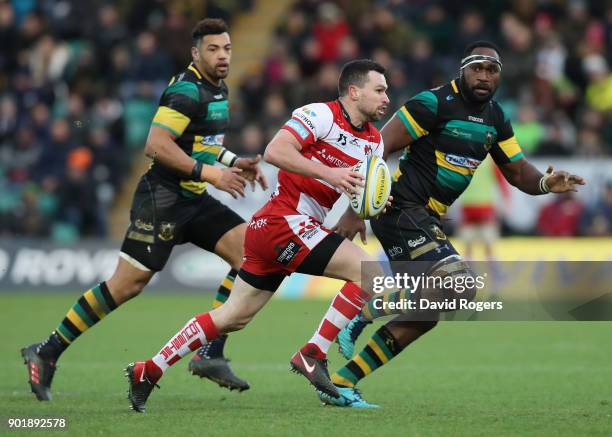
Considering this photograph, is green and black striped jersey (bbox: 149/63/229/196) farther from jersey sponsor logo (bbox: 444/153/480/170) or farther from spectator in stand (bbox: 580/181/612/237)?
spectator in stand (bbox: 580/181/612/237)

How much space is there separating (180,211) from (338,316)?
1793 millimetres

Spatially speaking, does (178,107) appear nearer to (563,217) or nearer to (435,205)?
(435,205)

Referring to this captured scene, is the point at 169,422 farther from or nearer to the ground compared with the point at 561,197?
nearer to the ground

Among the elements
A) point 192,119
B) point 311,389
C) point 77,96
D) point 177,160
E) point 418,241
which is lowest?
point 311,389

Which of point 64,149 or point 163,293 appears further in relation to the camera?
point 64,149

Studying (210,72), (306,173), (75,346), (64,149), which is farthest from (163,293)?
(306,173)

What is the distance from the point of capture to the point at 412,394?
9.07m

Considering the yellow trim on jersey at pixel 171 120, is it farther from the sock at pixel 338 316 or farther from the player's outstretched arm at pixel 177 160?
the sock at pixel 338 316

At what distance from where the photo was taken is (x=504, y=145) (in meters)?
9.02

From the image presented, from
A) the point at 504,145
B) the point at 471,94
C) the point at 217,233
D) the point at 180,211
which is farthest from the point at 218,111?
the point at 504,145

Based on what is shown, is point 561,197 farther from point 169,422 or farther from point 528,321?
point 169,422

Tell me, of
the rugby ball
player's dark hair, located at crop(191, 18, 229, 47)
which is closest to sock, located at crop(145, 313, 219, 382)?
the rugby ball

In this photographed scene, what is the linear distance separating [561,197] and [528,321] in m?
4.03

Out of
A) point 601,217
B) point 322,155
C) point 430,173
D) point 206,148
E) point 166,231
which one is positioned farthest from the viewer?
point 601,217
